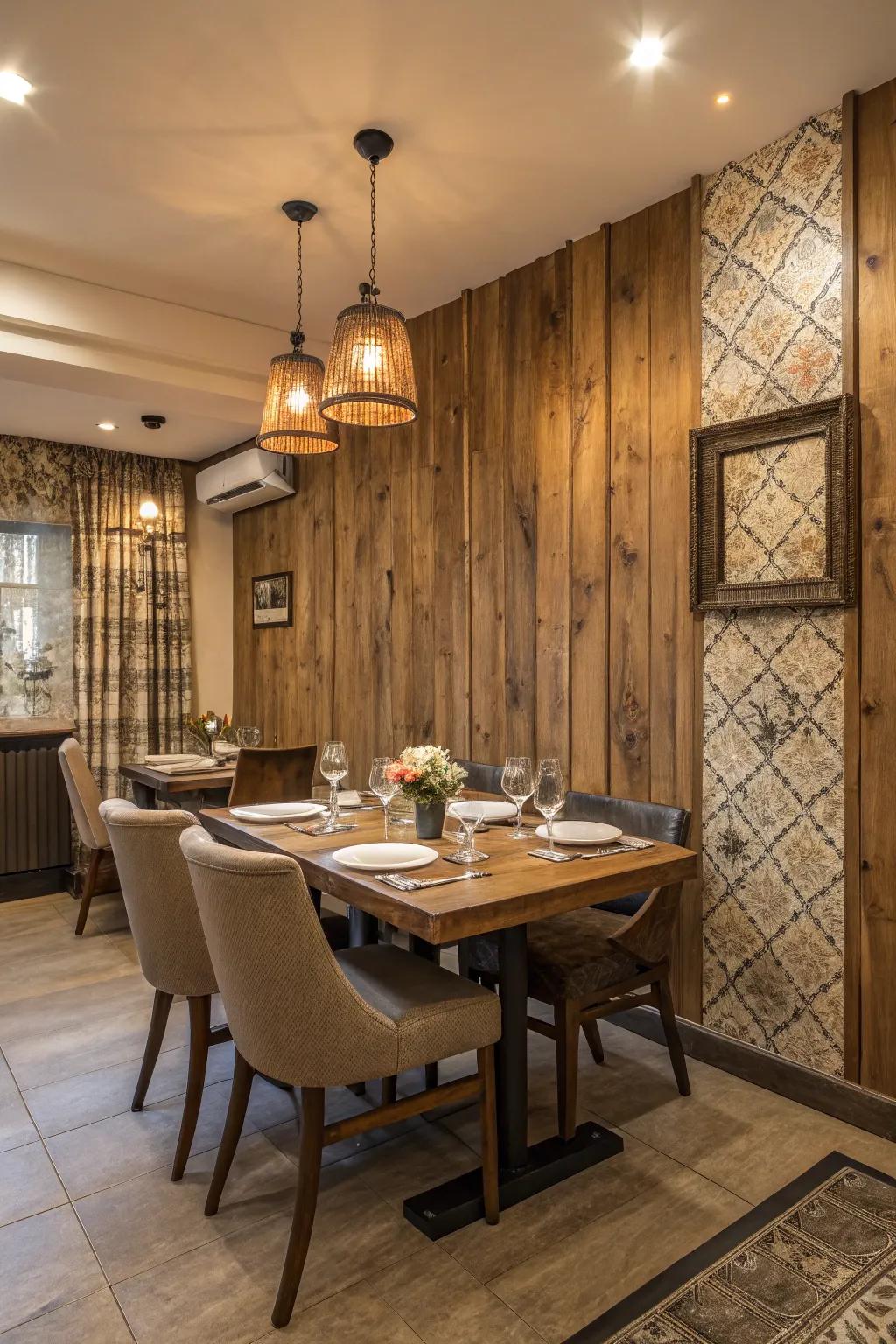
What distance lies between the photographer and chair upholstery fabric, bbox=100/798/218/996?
2.10 metres

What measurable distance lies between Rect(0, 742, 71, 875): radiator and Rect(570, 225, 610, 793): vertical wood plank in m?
3.22

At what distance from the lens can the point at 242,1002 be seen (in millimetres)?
1705

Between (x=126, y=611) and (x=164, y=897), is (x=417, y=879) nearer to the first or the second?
(x=164, y=897)

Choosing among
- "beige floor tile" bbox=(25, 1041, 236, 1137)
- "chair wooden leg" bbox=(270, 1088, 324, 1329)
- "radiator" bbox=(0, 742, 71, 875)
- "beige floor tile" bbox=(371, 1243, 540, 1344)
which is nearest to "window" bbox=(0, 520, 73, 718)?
"radiator" bbox=(0, 742, 71, 875)

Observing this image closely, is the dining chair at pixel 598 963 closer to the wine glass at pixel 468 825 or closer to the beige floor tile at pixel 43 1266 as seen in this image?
the wine glass at pixel 468 825

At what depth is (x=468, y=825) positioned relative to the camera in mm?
2143

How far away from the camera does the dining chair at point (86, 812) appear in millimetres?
3955

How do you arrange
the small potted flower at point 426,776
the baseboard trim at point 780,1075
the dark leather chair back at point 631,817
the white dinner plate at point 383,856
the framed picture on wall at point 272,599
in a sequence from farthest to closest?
the framed picture on wall at point 272,599 → the dark leather chair back at point 631,817 → the baseboard trim at point 780,1075 → the small potted flower at point 426,776 → the white dinner plate at point 383,856

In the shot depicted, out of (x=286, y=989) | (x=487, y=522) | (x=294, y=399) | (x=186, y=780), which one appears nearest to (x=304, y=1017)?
(x=286, y=989)

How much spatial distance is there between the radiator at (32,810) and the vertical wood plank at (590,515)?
3224 millimetres

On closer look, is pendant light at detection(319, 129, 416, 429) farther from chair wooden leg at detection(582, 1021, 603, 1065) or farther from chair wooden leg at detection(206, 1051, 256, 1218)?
chair wooden leg at detection(582, 1021, 603, 1065)

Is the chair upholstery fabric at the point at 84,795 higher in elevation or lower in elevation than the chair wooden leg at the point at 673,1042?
higher

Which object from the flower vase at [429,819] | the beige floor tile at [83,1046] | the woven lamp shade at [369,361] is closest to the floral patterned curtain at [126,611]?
the beige floor tile at [83,1046]

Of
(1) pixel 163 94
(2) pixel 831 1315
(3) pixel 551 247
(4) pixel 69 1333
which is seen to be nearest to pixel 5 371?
(1) pixel 163 94
